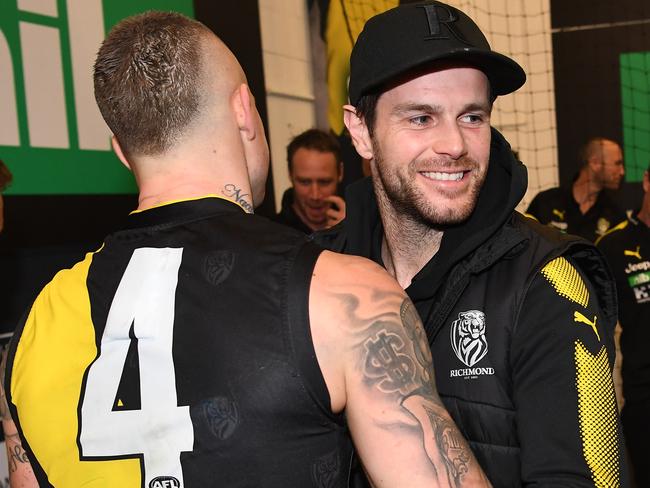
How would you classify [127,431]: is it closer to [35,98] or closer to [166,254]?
[166,254]

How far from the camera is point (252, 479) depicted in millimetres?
1089

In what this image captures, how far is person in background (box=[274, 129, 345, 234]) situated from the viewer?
3.88m

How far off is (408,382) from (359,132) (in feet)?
2.65

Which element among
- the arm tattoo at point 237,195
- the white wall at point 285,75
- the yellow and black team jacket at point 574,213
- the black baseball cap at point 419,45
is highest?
the white wall at point 285,75

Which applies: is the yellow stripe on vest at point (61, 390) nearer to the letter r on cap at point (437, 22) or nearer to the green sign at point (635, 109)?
the letter r on cap at point (437, 22)

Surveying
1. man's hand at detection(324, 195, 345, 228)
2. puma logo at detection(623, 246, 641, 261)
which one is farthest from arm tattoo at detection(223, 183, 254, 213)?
puma logo at detection(623, 246, 641, 261)

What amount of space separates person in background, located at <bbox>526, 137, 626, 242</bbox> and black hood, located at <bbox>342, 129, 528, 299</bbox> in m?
3.68

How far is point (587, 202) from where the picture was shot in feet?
17.8

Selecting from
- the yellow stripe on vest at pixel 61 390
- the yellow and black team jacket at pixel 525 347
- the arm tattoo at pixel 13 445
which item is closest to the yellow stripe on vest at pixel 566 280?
the yellow and black team jacket at pixel 525 347

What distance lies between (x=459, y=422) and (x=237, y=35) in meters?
3.35

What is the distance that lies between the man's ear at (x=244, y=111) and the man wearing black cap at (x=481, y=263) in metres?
0.33

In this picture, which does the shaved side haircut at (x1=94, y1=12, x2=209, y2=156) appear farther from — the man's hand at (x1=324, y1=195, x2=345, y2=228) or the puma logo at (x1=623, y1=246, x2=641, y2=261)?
the puma logo at (x1=623, y1=246, x2=641, y2=261)

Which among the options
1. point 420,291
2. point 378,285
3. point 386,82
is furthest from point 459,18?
point 378,285

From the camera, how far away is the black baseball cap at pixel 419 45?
1.47 m
